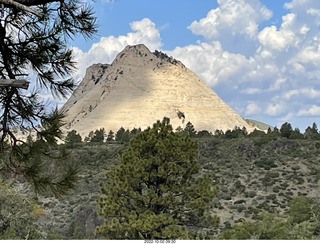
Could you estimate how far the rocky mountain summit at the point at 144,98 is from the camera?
7519cm

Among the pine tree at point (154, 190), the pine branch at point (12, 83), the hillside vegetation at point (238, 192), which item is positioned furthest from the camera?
the hillside vegetation at point (238, 192)

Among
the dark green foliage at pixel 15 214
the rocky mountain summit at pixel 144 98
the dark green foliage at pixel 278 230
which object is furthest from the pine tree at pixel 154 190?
the rocky mountain summit at pixel 144 98

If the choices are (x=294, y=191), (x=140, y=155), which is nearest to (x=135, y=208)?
(x=140, y=155)

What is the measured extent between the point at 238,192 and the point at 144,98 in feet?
182

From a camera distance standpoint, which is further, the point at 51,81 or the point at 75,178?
the point at 51,81

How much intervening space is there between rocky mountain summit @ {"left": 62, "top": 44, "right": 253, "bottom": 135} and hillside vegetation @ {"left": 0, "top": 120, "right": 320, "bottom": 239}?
32.1 meters

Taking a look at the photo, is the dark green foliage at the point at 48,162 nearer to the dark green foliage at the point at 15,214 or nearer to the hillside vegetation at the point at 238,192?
the hillside vegetation at the point at 238,192

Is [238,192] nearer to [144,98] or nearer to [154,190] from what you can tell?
[154,190]

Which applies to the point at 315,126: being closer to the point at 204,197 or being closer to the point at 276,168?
the point at 276,168

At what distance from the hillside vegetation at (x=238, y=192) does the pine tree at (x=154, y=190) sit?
1720mm

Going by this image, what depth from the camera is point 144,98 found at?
3184 inches

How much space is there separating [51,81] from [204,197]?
757cm

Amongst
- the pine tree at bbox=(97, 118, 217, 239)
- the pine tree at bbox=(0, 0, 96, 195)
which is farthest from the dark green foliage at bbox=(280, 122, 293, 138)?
the pine tree at bbox=(0, 0, 96, 195)

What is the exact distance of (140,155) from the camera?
480 inches
